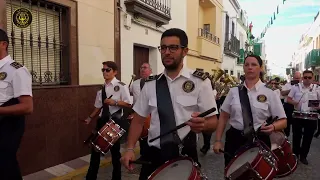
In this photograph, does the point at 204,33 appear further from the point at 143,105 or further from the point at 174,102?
the point at 174,102

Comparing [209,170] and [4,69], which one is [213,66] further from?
[4,69]

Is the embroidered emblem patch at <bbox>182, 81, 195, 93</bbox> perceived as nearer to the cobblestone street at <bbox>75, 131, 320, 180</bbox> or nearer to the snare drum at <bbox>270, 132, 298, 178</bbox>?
the snare drum at <bbox>270, 132, 298, 178</bbox>

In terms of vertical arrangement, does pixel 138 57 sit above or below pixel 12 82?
above

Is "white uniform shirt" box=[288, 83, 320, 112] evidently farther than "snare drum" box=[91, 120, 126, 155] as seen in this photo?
Yes

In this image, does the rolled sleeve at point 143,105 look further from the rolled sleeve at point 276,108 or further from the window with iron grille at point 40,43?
the window with iron grille at point 40,43

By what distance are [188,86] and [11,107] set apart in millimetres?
1636

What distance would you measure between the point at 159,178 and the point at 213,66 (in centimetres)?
1869

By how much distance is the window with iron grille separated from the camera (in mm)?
5145

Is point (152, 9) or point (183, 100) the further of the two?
point (152, 9)

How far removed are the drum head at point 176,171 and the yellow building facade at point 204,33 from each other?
12912mm

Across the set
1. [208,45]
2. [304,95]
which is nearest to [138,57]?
[304,95]

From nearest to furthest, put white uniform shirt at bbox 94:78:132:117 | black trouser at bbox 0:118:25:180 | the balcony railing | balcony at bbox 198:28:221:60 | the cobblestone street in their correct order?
black trouser at bbox 0:118:25:180, white uniform shirt at bbox 94:78:132:117, the cobblestone street, balcony at bbox 198:28:221:60, the balcony railing

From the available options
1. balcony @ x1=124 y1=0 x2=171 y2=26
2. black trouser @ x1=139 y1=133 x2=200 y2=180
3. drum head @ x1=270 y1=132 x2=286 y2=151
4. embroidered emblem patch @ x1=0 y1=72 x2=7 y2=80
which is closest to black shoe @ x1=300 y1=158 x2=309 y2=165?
drum head @ x1=270 y1=132 x2=286 y2=151

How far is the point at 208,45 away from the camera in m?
17.8
